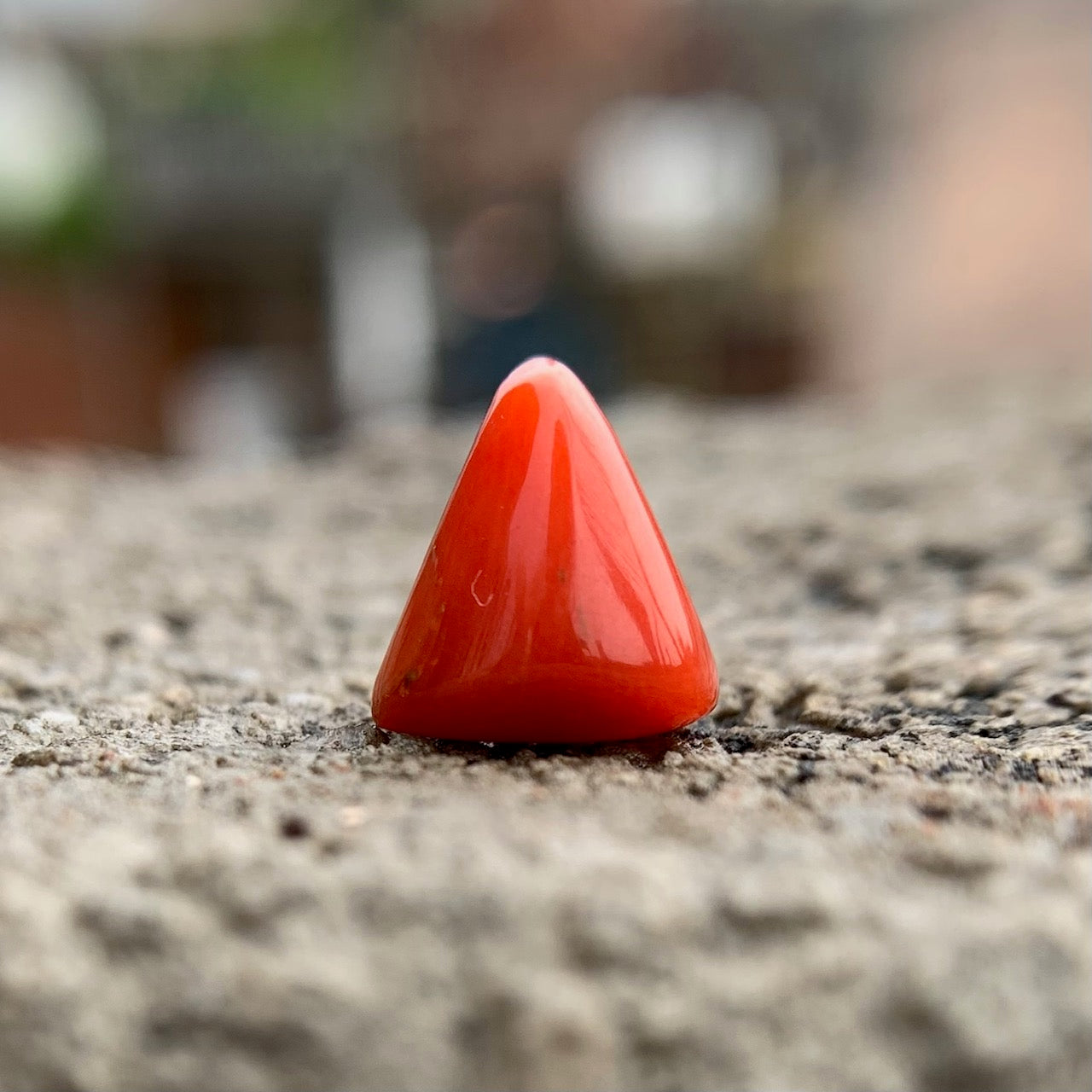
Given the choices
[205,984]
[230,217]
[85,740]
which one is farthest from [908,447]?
[230,217]

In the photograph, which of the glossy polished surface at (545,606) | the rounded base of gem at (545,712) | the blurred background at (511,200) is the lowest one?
the rounded base of gem at (545,712)

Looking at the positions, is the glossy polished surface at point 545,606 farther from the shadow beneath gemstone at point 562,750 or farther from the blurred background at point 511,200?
the blurred background at point 511,200

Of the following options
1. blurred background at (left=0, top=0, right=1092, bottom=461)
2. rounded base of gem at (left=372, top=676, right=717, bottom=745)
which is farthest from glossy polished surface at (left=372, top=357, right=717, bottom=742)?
blurred background at (left=0, top=0, right=1092, bottom=461)

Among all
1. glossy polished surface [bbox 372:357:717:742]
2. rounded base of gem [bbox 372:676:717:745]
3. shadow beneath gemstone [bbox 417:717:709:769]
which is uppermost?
glossy polished surface [bbox 372:357:717:742]

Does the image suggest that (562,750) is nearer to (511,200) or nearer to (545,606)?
(545,606)

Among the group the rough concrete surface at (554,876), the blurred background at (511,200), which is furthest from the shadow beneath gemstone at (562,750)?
the blurred background at (511,200)

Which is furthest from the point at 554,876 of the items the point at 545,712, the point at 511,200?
the point at 511,200

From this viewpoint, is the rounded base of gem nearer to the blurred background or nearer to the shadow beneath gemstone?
the shadow beneath gemstone
